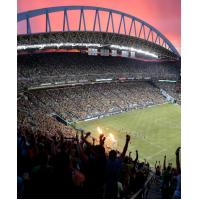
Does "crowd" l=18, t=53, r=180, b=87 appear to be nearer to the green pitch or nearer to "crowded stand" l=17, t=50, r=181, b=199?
"crowded stand" l=17, t=50, r=181, b=199

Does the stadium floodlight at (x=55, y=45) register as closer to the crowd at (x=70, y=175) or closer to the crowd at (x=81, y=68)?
the crowd at (x=81, y=68)

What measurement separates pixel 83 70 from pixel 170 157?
16.1 metres

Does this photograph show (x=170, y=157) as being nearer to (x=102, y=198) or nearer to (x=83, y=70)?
(x=102, y=198)

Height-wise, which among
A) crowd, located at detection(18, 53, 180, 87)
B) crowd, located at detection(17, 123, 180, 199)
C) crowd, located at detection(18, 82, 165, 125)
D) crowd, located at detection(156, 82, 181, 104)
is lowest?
crowd, located at detection(17, 123, 180, 199)

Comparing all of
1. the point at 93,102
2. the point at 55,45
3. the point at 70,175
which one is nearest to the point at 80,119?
the point at 93,102

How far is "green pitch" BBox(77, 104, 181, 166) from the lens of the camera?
18.4 meters

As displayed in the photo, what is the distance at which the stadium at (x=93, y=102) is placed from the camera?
157 inches

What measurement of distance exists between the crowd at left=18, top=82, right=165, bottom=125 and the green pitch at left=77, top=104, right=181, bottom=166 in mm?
1172

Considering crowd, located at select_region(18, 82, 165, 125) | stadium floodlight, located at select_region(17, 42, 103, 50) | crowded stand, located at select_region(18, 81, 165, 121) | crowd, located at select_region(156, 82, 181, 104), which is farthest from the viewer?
crowd, located at select_region(156, 82, 181, 104)

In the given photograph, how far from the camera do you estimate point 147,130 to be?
76.0 ft

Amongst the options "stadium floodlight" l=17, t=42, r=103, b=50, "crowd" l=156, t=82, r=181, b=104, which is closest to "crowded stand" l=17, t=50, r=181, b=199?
"crowd" l=156, t=82, r=181, b=104

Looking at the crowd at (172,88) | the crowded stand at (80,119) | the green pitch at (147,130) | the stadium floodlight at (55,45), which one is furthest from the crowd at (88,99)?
the stadium floodlight at (55,45)
